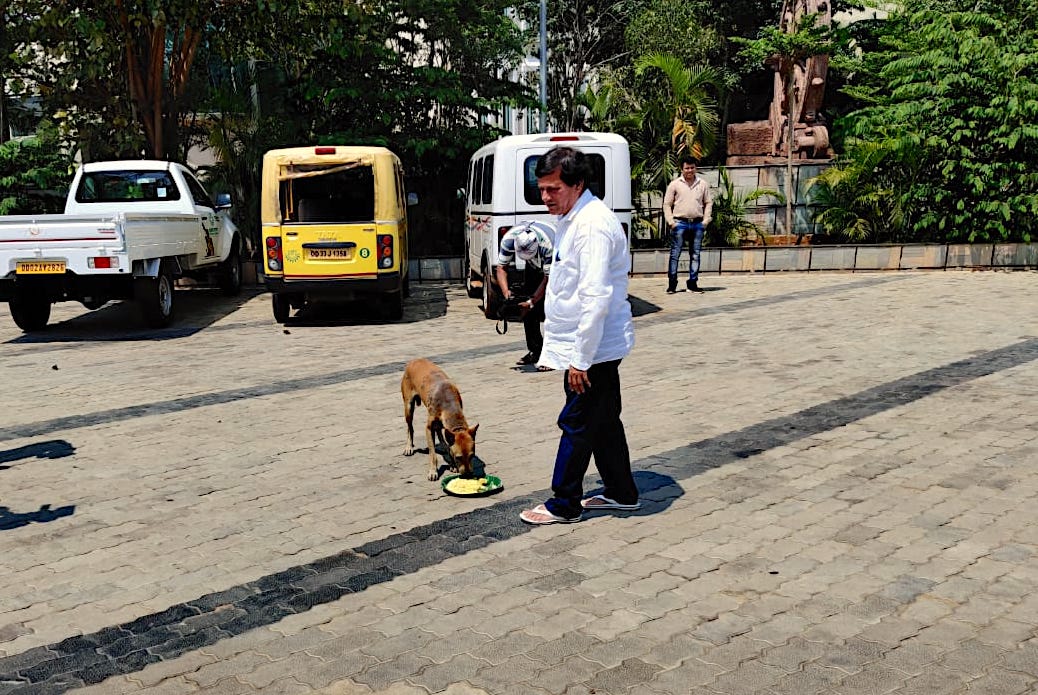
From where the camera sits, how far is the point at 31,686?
12.0 ft

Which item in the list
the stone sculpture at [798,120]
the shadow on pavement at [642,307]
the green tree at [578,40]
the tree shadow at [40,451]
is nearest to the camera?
the tree shadow at [40,451]

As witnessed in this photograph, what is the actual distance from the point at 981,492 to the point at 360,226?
27.5ft

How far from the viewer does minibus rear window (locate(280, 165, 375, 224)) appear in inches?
510

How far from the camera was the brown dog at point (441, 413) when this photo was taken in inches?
224

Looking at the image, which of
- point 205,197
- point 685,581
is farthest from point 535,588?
point 205,197

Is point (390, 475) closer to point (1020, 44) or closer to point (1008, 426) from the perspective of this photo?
point (1008, 426)

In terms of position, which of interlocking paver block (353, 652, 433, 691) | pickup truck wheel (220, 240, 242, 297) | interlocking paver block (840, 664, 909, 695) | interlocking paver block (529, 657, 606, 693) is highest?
pickup truck wheel (220, 240, 242, 297)

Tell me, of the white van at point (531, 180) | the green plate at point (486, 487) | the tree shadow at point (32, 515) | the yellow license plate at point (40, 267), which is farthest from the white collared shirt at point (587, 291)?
the yellow license plate at point (40, 267)

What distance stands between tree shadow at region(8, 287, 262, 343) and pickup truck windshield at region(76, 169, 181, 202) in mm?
1549

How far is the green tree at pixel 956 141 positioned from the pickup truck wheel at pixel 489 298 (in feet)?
25.9

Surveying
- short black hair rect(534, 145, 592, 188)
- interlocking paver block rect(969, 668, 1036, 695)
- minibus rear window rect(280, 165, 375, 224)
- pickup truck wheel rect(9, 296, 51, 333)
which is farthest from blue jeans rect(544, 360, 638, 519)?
pickup truck wheel rect(9, 296, 51, 333)

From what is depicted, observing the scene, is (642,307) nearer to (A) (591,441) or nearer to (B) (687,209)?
(B) (687,209)

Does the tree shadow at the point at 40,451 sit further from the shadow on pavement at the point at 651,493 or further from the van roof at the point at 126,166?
the van roof at the point at 126,166

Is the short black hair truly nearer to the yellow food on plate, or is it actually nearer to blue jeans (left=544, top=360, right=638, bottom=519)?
blue jeans (left=544, top=360, right=638, bottom=519)
